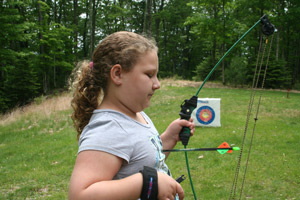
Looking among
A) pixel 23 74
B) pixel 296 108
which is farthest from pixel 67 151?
pixel 23 74

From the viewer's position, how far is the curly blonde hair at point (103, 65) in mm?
1095

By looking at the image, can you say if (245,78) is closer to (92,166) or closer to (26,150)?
(26,150)

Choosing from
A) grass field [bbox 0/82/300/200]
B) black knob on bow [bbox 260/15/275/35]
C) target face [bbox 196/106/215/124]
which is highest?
black knob on bow [bbox 260/15/275/35]

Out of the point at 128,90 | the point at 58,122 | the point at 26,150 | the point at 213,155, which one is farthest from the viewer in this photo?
the point at 58,122

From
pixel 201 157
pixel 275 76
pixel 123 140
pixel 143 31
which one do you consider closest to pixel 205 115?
pixel 201 157

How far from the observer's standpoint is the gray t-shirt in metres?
0.92

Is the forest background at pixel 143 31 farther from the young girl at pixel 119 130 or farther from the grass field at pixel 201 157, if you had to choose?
the young girl at pixel 119 130

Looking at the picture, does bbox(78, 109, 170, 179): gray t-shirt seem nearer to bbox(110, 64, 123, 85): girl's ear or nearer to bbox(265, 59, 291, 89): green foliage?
bbox(110, 64, 123, 85): girl's ear

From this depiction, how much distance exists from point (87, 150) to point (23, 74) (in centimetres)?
1688

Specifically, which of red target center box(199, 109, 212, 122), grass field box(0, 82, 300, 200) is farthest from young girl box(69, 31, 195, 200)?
red target center box(199, 109, 212, 122)

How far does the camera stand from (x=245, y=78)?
1554 cm

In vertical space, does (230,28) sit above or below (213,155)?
Result: above

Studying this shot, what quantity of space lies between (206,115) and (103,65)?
5.98 meters

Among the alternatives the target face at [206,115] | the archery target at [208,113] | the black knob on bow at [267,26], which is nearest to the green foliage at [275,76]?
the archery target at [208,113]
